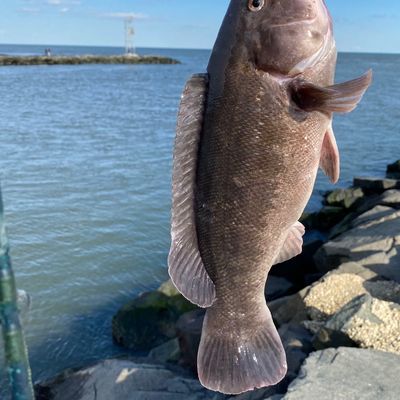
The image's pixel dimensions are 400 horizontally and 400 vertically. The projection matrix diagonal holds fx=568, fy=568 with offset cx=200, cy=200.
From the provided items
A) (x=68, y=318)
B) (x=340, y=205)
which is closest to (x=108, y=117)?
(x=340, y=205)

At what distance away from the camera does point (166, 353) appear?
26.3 ft

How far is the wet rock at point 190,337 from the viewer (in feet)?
22.6

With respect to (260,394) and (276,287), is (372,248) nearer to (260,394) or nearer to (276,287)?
(276,287)

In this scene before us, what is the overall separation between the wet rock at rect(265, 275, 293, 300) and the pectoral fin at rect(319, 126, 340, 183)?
752 cm

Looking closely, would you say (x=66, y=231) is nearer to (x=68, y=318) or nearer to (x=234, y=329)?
(x=68, y=318)

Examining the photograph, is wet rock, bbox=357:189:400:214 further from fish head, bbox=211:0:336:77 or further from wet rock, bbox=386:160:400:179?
fish head, bbox=211:0:336:77

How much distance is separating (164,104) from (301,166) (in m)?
34.5

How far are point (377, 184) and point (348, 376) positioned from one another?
11.4 meters

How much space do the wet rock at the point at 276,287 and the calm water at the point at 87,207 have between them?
2.37m

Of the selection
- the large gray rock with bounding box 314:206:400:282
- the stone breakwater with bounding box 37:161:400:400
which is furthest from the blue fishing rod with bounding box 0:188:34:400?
the large gray rock with bounding box 314:206:400:282

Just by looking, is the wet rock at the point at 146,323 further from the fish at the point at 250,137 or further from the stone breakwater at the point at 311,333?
the fish at the point at 250,137

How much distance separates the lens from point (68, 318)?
32.3ft

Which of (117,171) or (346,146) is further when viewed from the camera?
(346,146)

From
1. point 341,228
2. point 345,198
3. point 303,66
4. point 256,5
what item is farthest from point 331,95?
point 345,198
